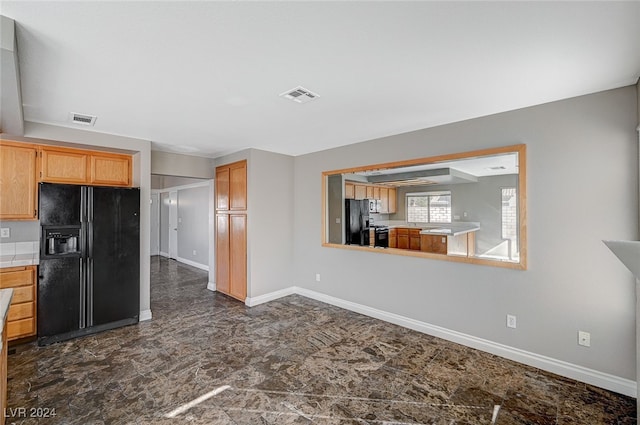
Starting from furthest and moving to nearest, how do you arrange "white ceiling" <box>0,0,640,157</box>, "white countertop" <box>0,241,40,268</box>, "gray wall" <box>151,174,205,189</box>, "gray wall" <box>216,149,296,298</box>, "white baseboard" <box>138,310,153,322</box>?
1. "gray wall" <box>151,174,205,189</box>
2. "gray wall" <box>216,149,296,298</box>
3. "white baseboard" <box>138,310,153,322</box>
4. "white countertop" <box>0,241,40,268</box>
5. "white ceiling" <box>0,0,640,157</box>

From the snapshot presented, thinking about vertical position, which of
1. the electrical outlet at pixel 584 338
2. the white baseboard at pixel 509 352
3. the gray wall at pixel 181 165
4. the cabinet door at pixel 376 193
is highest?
the gray wall at pixel 181 165

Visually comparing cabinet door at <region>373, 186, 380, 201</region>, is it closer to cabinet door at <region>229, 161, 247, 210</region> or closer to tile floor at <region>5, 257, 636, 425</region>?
tile floor at <region>5, 257, 636, 425</region>

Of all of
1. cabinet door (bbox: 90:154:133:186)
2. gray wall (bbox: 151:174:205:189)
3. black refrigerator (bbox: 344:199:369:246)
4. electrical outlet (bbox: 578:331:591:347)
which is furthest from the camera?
gray wall (bbox: 151:174:205:189)

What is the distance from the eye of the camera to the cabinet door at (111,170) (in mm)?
3642

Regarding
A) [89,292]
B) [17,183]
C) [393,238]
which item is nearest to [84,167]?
[17,183]

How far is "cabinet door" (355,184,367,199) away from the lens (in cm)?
429

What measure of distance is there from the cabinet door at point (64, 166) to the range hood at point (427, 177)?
378cm

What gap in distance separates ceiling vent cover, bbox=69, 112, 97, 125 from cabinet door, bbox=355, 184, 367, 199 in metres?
3.31

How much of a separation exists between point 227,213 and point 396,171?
2943mm

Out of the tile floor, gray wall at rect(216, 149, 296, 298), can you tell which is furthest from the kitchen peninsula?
gray wall at rect(216, 149, 296, 298)

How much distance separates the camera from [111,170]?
375 cm

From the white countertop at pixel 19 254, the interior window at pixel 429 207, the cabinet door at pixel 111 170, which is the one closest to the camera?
the white countertop at pixel 19 254

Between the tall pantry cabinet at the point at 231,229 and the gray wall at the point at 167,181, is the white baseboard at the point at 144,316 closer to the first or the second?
the tall pantry cabinet at the point at 231,229

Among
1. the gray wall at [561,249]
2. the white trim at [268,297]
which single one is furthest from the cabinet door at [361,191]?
the white trim at [268,297]
